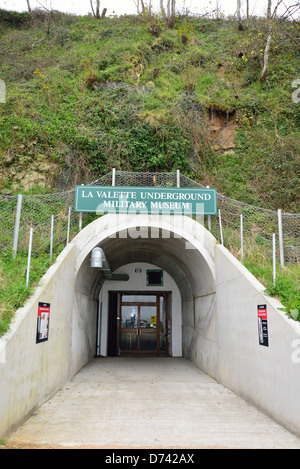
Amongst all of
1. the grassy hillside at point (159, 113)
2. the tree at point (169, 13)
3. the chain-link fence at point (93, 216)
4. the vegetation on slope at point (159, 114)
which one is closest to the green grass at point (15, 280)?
the vegetation on slope at point (159, 114)

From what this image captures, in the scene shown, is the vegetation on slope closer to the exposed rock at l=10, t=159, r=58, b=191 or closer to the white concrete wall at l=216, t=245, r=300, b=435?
the exposed rock at l=10, t=159, r=58, b=191

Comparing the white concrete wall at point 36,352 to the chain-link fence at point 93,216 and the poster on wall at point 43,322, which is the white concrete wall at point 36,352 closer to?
the poster on wall at point 43,322

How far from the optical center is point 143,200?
901 centimetres

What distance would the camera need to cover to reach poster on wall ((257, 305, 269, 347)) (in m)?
5.55

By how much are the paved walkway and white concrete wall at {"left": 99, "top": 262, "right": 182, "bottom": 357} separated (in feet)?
17.3

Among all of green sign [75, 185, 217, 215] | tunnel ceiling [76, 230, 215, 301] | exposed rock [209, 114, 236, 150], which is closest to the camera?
green sign [75, 185, 217, 215]

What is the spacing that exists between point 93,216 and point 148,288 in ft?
19.0

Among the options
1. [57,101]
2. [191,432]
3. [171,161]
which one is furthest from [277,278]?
[57,101]

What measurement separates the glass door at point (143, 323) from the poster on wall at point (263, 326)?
9.31 meters

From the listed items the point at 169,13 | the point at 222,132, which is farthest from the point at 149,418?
the point at 169,13

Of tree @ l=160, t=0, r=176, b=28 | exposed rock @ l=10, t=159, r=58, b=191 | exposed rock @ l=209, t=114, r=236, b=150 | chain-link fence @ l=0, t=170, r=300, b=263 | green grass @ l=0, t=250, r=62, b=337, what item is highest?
tree @ l=160, t=0, r=176, b=28

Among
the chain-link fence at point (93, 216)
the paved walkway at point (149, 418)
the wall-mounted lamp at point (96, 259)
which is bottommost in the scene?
the paved walkway at point (149, 418)

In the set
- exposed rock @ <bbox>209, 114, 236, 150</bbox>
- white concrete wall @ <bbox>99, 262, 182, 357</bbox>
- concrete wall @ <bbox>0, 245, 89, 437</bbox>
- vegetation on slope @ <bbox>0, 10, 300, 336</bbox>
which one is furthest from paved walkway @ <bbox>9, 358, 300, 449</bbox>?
exposed rock @ <bbox>209, 114, 236, 150</bbox>

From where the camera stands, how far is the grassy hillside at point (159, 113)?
38.9 feet
